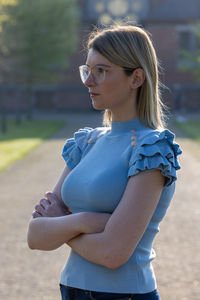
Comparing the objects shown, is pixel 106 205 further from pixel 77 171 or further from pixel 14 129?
pixel 14 129

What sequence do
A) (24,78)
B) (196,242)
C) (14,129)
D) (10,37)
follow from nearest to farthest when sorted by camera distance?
(196,242) < (14,129) < (10,37) < (24,78)

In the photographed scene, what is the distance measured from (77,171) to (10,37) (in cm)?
2936

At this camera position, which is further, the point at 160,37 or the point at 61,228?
the point at 160,37

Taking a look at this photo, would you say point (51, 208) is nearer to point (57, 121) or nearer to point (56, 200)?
point (56, 200)

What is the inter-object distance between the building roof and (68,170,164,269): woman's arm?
42.1 m

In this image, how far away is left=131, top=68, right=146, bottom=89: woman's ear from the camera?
2.42 m

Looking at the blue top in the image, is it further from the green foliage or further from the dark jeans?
the green foliage

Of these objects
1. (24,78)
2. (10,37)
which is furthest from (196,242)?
(24,78)

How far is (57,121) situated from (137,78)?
108 feet

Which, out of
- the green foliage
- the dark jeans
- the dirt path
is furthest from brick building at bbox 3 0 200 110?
the dark jeans

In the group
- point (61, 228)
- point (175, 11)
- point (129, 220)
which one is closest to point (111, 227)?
point (129, 220)

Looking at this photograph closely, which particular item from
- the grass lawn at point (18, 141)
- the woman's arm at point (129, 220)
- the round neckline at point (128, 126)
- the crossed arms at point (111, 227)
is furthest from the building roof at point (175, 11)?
the woman's arm at point (129, 220)

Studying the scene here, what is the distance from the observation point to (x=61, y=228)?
2516 mm

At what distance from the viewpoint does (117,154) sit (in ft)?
7.97
